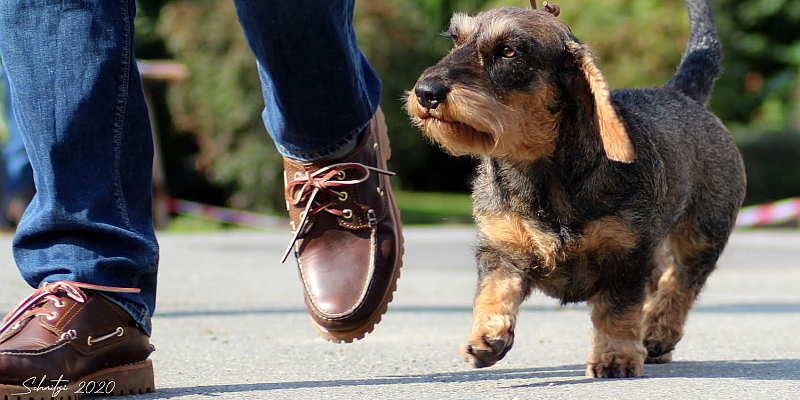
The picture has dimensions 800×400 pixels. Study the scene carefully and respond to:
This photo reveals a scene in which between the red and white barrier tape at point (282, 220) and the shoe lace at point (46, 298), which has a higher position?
the shoe lace at point (46, 298)

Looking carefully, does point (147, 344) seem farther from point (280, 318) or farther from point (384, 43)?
point (384, 43)

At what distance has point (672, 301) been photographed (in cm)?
391

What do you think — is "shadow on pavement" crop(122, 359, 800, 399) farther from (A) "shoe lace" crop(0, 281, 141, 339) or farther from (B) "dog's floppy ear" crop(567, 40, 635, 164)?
(B) "dog's floppy ear" crop(567, 40, 635, 164)

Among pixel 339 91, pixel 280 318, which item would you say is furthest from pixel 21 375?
pixel 280 318

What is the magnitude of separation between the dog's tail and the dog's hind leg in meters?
0.72

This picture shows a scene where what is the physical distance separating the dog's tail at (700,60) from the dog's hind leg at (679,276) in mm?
722

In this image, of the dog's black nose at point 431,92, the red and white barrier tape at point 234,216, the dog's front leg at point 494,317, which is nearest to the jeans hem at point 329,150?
the dog's black nose at point 431,92

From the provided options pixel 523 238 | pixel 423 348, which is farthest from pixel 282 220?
pixel 523 238

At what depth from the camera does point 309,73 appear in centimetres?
301

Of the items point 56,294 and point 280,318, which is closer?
point 56,294

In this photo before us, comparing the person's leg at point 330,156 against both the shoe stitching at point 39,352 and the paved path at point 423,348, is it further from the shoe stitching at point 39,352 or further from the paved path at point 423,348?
the shoe stitching at point 39,352

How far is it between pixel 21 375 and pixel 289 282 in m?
4.42

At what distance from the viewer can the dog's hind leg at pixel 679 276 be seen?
3.84 m

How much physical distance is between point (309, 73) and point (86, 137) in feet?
2.31
